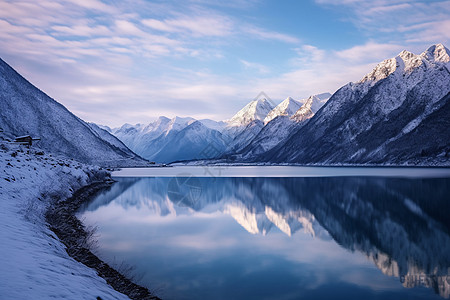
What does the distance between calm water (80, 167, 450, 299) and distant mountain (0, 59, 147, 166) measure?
128 meters

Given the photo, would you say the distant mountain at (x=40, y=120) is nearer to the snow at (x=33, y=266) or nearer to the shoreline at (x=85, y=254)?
the shoreline at (x=85, y=254)

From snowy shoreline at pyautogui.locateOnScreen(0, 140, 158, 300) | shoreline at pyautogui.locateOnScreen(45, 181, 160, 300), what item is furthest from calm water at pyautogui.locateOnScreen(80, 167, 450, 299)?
snowy shoreline at pyautogui.locateOnScreen(0, 140, 158, 300)

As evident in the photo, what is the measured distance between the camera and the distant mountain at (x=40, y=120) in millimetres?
146500

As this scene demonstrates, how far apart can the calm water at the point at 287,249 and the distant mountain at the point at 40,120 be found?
419 feet

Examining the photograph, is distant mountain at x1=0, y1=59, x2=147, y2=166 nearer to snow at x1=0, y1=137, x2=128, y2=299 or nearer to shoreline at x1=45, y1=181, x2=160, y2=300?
shoreline at x1=45, y1=181, x2=160, y2=300

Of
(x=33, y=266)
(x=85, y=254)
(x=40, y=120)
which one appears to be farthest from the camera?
(x=40, y=120)

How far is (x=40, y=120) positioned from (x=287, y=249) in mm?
169744

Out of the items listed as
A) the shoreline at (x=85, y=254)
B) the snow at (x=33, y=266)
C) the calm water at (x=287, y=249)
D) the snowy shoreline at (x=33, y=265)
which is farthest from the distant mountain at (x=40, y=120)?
the snow at (x=33, y=266)

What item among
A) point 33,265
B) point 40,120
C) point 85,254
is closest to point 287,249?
point 85,254

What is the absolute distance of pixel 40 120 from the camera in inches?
6368

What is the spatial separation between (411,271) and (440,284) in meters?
2.00

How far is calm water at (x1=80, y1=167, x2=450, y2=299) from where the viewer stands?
609 inches

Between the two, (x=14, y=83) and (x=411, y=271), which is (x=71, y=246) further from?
(x=14, y=83)

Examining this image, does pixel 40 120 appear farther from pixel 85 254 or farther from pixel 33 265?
pixel 33 265
